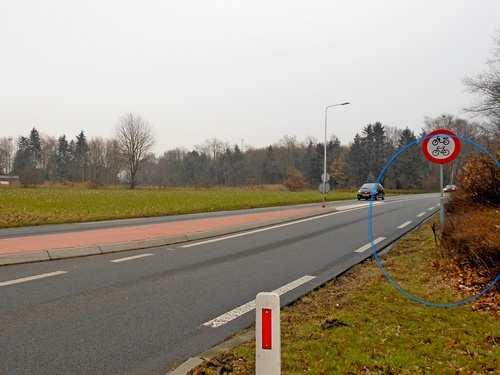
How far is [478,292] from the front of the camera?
17.6ft

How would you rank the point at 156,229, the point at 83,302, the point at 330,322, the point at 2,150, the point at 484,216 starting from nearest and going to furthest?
1. the point at 330,322
2. the point at 83,302
3. the point at 484,216
4. the point at 156,229
5. the point at 2,150

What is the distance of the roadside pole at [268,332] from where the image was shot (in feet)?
8.39

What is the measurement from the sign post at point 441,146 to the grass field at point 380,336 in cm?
226

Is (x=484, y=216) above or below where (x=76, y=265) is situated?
above

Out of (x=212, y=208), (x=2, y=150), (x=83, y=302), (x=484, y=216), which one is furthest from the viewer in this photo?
(x=2, y=150)

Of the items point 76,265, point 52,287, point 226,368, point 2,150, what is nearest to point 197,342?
point 226,368

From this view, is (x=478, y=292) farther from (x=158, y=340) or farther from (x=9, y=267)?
(x=9, y=267)

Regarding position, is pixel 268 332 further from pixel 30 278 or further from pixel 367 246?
pixel 367 246

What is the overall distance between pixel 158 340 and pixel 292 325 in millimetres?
1522

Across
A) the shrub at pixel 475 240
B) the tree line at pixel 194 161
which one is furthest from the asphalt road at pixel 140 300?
the tree line at pixel 194 161

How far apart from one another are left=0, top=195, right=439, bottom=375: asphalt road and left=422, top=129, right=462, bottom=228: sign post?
279cm

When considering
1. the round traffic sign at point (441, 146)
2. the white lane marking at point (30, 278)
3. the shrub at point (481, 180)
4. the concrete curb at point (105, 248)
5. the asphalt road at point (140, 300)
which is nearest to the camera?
the asphalt road at point (140, 300)

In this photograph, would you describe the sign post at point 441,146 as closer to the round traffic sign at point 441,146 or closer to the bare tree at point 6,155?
the round traffic sign at point 441,146

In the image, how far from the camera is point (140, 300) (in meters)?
5.30
